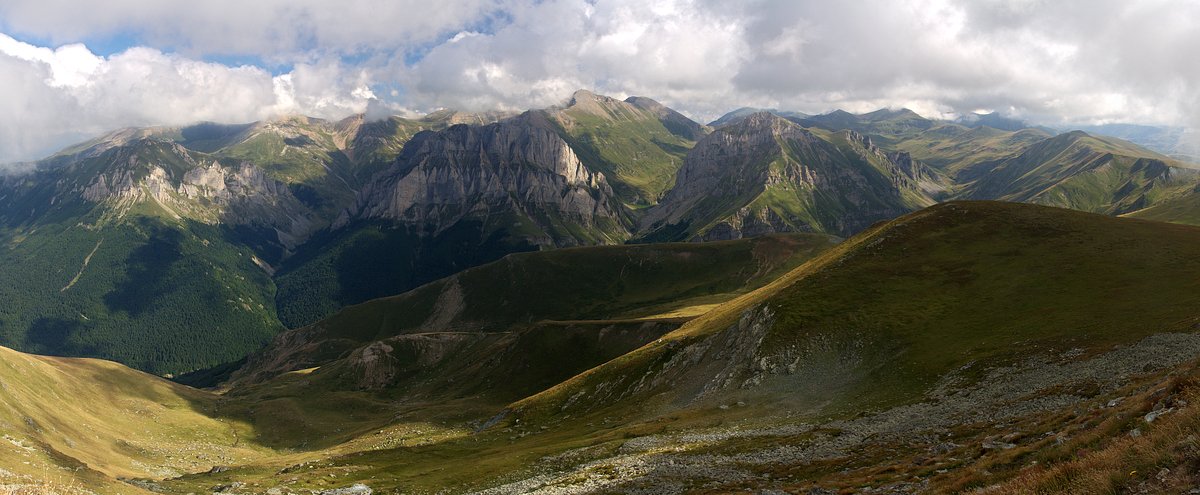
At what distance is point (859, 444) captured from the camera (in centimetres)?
5309

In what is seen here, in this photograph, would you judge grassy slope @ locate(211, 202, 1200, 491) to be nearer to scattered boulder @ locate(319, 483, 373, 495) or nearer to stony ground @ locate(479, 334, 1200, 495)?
scattered boulder @ locate(319, 483, 373, 495)

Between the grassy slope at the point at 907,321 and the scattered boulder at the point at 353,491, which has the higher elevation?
the grassy slope at the point at 907,321

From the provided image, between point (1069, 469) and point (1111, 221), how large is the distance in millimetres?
124805

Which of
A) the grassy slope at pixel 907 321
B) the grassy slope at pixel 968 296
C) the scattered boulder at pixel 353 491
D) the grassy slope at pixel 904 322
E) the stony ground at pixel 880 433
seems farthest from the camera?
the scattered boulder at pixel 353 491

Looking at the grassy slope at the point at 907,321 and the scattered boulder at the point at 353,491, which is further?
the scattered boulder at the point at 353,491

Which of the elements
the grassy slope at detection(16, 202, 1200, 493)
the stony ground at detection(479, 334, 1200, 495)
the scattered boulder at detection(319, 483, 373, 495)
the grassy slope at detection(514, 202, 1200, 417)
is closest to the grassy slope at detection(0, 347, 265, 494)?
the grassy slope at detection(16, 202, 1200, 493)

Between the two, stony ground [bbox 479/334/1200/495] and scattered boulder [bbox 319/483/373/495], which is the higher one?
stony ground [bbox 479/334/1200/495]

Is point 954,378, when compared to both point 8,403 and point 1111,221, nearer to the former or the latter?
point 1111,221

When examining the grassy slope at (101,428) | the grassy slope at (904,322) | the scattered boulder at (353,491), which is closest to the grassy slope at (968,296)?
the grassy slope at (904,322)

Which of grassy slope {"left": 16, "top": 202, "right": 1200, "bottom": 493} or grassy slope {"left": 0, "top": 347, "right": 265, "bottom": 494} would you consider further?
grassy slope {"left": 16, "top": 202, "right": 1200, "bottom": 493}

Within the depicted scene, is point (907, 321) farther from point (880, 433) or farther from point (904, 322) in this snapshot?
point (880, 433)

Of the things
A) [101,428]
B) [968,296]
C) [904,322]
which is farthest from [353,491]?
[968,296]

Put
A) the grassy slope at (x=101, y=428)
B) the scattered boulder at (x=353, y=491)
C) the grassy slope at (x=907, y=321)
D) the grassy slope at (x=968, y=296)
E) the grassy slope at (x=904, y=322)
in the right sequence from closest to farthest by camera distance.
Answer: the grassy slope at (x=101, y=428)
the grassy slope at (x=968, y=296)
the grassy slope at (x=907, y=321)
the grassy slope at (x=904, y=322)
the scattered boulder at (x=353, y=491)

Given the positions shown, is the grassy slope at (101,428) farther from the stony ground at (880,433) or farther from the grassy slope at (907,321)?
the stony ground at (880,433)
